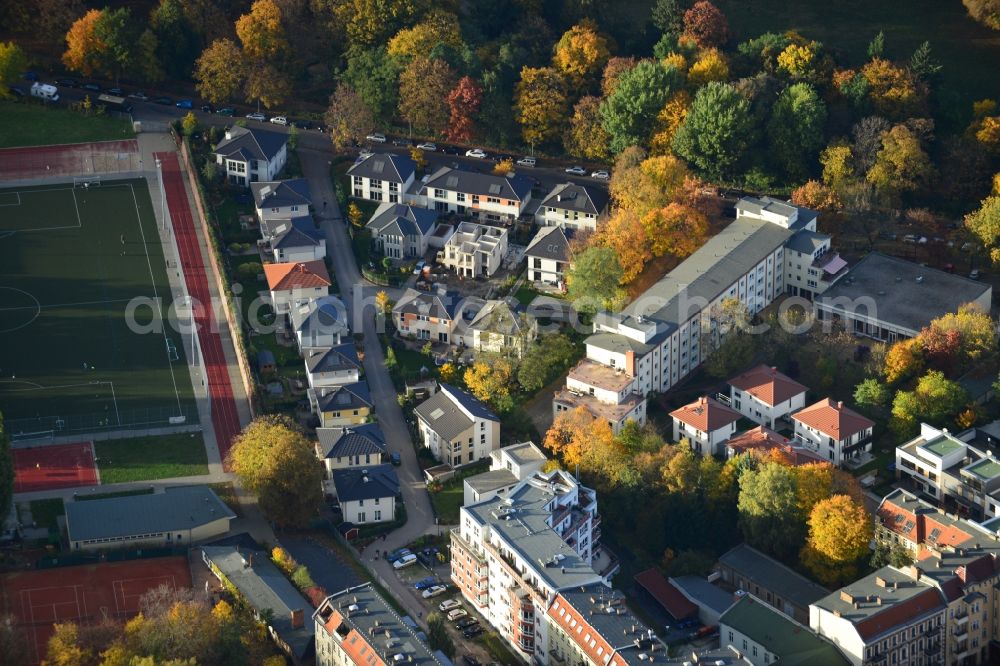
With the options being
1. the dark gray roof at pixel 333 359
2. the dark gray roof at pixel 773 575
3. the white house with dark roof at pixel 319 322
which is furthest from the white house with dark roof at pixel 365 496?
the dark gray roof at pixel 773 575

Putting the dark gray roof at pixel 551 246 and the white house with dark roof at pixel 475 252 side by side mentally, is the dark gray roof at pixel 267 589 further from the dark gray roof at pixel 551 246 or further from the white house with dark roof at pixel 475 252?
the dark gray roof at pixel 551 246

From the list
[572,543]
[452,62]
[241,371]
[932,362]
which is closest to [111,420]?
[241,371]

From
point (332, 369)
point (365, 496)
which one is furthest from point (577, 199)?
point (365, 496)

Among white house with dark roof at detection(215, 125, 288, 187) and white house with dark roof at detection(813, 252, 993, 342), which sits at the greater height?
white house with dark roof at detection(215, 125, 288, 187)

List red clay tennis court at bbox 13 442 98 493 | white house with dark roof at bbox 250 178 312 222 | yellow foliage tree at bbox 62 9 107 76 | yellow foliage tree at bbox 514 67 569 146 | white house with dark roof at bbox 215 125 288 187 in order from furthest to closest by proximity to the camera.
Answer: yellow foliage tree at bbox 62 9 107 76 < yellow foliage tree at bbox 514 67 569 146 < white house with dark roof at bbox 215 125 288 187 < white house with dark roof at bbox 250 178 312 222 < red clay tennis court at bbox 13 442 98 493

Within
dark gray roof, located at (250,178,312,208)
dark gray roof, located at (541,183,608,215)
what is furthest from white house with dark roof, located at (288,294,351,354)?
dark gray roof, located at (541,183,608,215)

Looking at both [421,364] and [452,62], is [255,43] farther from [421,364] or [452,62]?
[421,364]

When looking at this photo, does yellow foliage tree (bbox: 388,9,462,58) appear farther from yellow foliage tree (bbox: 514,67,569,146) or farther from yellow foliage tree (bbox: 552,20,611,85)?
yellow foliage tree (bbox: 552,20,611,85)
